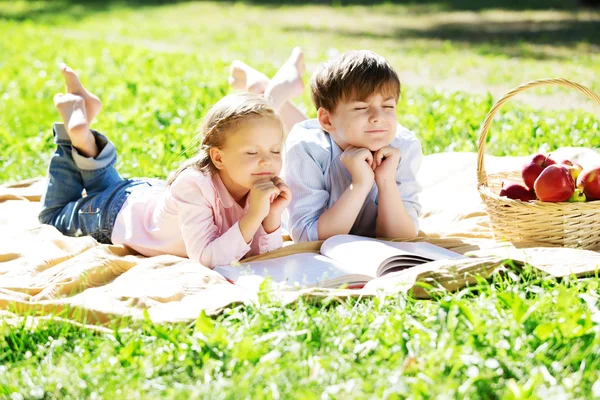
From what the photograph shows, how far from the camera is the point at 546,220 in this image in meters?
3.78

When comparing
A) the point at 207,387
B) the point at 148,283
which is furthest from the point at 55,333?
the point at 207,387

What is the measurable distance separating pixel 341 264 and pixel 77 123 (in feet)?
5.37

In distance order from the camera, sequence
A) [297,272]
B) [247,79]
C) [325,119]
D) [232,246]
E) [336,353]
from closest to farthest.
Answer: [336,353], [297,272], [232,246], [325,119], [247,79]

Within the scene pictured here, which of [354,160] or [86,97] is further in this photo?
[86,97]

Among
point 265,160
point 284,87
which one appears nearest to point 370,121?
point 265,160

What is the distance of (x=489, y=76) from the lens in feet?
30.9

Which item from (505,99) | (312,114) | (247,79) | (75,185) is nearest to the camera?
(505,99)

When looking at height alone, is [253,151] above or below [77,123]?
below

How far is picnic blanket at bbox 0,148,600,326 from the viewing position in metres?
3.14

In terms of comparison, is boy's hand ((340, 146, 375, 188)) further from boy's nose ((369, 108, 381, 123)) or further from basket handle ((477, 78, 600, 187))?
basket handle ((477, 78, 600, 187))

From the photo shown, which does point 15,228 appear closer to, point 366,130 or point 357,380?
point 366,130

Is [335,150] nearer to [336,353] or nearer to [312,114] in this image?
[336,353]

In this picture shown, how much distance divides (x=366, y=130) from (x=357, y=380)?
176 centimetres

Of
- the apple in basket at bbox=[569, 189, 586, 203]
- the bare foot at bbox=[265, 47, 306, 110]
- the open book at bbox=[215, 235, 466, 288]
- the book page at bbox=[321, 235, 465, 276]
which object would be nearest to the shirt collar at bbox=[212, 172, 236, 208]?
the open book at bbox=[215, 235, 466, 288]
